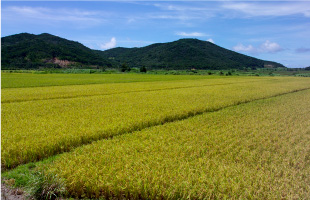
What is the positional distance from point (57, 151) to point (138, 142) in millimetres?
2305

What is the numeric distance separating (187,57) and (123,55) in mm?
51995

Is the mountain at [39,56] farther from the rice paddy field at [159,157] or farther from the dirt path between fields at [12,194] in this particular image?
the dirt path between fields at [12,194]

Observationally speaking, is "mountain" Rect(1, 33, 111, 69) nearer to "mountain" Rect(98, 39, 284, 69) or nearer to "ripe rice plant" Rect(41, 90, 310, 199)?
"mountain" Rect(98, 39, 284, 69)

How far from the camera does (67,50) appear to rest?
120 metres

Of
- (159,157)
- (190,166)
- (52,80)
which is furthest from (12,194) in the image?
(52,80)

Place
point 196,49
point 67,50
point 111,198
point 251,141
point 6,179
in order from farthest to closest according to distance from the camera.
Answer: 1. point 196,49
2. point 67,50
3. point 251,141
4. point 6,179
5. point 111,198

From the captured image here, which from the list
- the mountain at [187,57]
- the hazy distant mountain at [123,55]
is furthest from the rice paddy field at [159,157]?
the mountain at [187,57]

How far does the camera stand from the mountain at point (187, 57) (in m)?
124

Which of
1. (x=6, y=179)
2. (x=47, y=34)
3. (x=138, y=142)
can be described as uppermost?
(x=47, y=34)

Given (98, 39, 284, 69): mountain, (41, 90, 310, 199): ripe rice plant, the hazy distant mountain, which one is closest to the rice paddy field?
(41, 90, 310, 199): ripe rice plant

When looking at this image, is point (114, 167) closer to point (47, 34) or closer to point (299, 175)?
point (299, 175)

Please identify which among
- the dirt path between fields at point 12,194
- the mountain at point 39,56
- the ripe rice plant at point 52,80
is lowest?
the dirt path between fields at point 12,194

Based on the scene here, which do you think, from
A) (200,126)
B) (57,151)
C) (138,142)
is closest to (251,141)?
(200,126)

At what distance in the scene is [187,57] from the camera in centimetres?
13225
